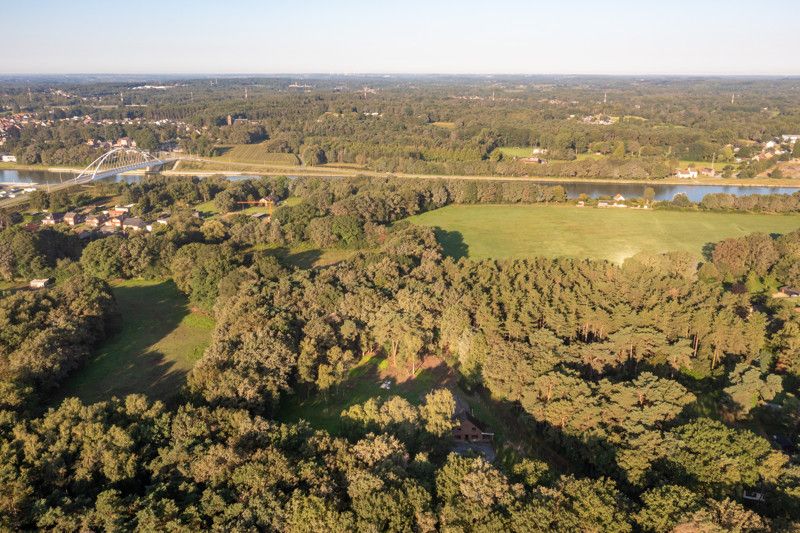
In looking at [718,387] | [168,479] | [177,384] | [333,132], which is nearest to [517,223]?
[718,387]

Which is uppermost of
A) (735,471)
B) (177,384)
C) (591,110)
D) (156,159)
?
(591,110)

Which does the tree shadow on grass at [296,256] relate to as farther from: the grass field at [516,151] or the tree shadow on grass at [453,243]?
the grass field at [516,151]

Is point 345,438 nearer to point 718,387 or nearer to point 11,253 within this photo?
point 718,387

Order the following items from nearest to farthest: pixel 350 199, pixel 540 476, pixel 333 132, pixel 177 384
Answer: pixel 540 476, pixel 177 384, pixel 350 199, pixel 333 132

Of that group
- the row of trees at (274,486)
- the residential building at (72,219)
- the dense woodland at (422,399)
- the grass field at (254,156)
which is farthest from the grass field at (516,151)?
the row of trees at (274,486)

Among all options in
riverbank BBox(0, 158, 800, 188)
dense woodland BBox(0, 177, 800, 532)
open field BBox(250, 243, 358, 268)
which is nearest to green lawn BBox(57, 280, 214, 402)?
dense woodland BBox(0, 177, 800, 532)

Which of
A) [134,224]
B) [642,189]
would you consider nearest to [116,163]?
[134,224]
